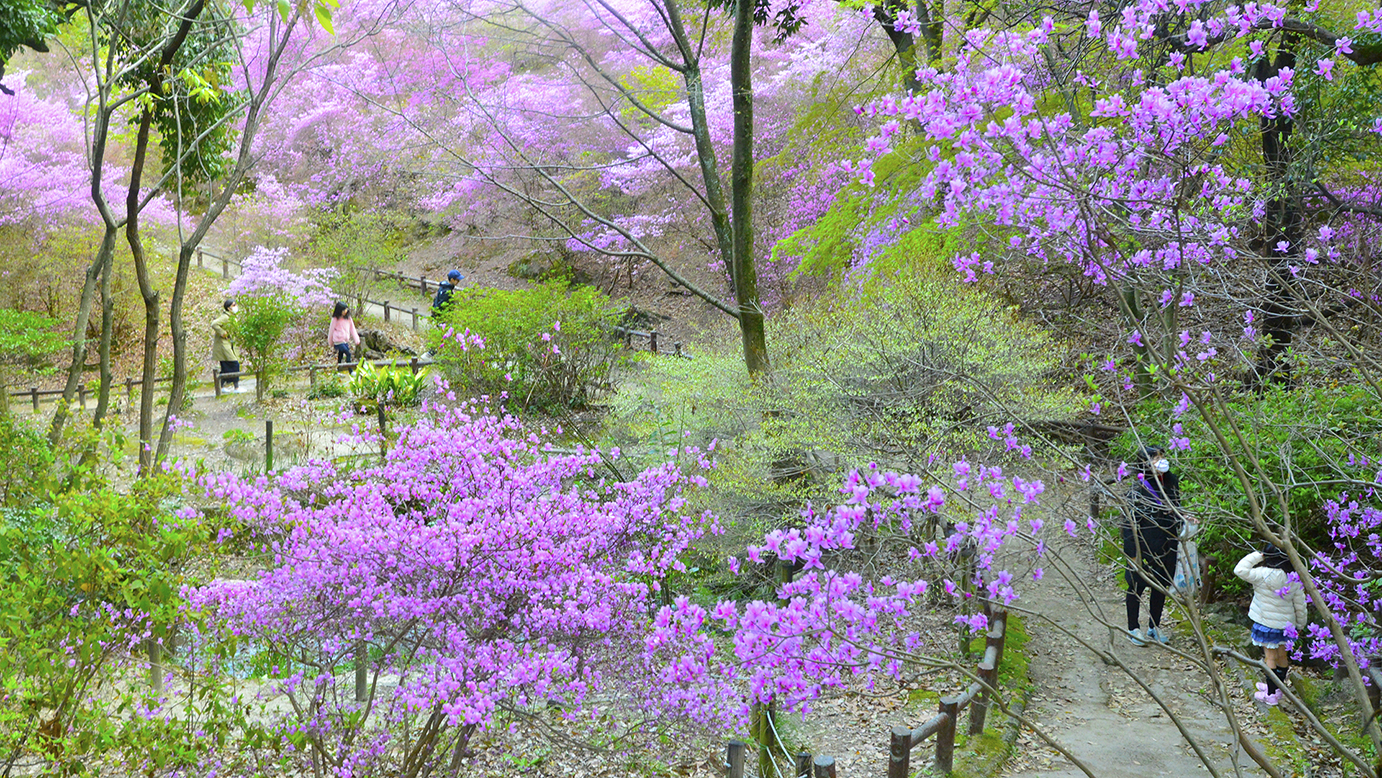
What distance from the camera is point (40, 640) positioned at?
3199 mm

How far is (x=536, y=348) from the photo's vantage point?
441 inches

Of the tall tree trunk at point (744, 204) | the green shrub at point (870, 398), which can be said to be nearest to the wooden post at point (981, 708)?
the green shrub at point (870, 398)

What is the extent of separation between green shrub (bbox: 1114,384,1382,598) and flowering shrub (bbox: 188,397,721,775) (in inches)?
106

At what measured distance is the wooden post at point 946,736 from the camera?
4.13 metres

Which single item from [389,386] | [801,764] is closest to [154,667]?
[801,764]

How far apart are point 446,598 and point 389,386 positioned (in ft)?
29.6

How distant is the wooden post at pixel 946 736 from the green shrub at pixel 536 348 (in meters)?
7.57

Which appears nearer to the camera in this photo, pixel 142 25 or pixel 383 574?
pixel 383 574

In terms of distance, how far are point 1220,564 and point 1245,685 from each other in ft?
4.53

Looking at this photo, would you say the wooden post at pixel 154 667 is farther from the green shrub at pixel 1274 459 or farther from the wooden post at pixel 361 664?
the green shrub at pixel 1274 459

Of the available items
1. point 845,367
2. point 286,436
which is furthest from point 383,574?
point 286,436

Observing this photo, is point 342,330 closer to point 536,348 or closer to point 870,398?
point 536,348

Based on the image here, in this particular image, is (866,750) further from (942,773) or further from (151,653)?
(151,653)

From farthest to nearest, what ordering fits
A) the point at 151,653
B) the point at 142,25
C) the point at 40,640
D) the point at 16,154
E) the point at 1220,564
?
the point at 16,154, the point at 142,25, the point at 1220,564, the point at 151,653, the point at 40,640
